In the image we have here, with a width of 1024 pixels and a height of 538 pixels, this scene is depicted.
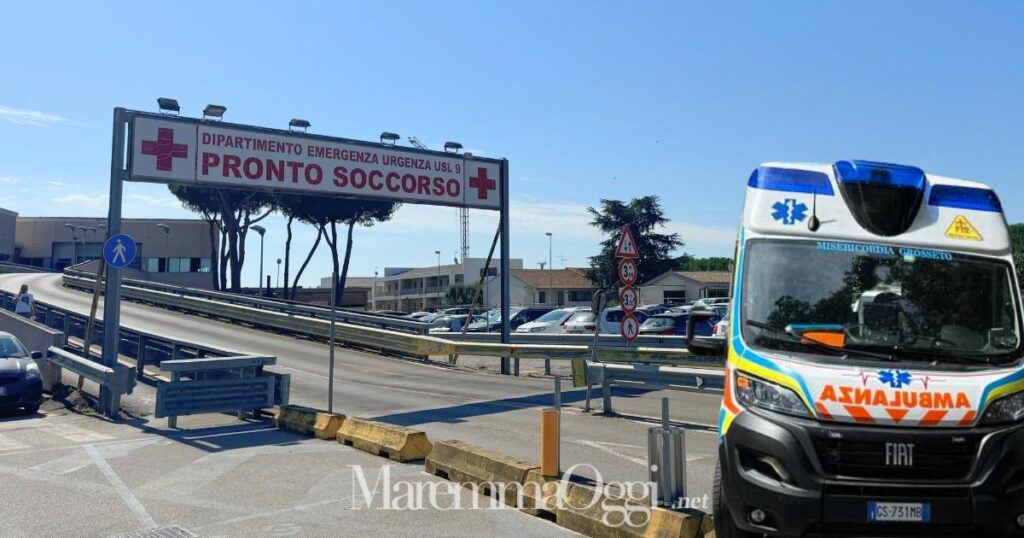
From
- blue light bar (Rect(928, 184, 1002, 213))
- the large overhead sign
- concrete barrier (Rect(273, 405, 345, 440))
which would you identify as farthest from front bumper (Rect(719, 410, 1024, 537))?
the large overhead sign

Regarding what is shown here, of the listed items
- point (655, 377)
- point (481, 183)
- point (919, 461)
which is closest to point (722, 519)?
point (919, 461)

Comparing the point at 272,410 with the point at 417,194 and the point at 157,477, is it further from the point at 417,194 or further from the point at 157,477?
the point at 417,194

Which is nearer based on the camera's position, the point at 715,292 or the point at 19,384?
the point at 19,384

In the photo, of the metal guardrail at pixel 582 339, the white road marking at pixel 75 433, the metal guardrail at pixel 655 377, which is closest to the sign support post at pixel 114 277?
the white road marking at pixel 75 433

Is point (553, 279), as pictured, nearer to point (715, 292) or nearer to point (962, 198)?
point (715, 292)

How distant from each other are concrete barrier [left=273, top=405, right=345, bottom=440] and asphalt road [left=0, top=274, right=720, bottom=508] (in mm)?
1340

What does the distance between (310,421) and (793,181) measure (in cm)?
778

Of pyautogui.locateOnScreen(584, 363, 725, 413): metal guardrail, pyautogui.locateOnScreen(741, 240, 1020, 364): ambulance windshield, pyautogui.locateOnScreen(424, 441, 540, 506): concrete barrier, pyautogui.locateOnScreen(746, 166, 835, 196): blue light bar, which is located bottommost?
pyautogui.locateOnScreen(424, 441, 540, 506): concrete barrier

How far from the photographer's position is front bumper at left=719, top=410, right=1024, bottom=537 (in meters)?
4.64

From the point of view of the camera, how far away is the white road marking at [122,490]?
6.97 metres

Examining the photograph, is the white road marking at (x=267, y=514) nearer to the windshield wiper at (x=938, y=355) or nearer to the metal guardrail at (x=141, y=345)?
the windshield wiper at (x=938, y=355)

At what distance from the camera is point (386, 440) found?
9734 millimetres

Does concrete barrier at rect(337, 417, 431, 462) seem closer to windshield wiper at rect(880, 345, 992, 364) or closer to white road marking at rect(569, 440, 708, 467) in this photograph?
white road marking at rect(569, 440, 708, 467)

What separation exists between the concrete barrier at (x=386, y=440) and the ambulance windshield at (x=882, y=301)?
197 inches
